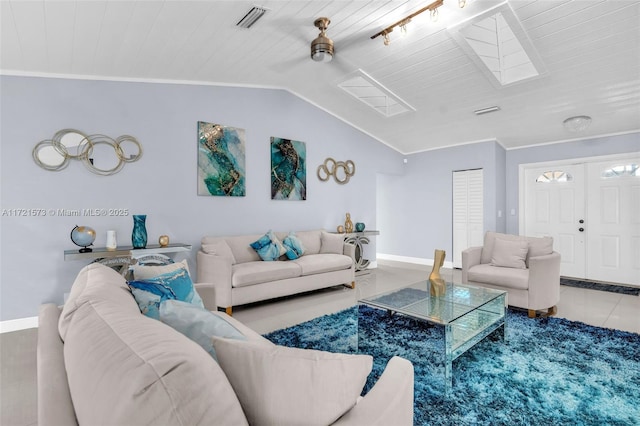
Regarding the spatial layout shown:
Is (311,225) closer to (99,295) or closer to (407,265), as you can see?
(407,265)

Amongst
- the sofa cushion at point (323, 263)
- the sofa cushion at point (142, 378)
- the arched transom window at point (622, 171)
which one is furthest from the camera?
the arched transom window at point (622, 171)

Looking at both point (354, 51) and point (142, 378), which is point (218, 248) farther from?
point (142, 378)

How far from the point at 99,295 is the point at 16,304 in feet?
10.8

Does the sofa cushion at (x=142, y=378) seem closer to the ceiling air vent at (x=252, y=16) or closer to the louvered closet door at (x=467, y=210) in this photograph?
the ceiling air vent at (x=252, y=16)

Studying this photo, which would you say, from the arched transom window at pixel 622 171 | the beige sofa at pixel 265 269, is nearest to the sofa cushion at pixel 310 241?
the beige sofa at pixel 265 269

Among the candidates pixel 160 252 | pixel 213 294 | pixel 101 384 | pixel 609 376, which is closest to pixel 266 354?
pixel 101 384

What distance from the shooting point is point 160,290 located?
1708 millimetres

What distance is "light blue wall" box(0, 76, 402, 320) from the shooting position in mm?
3385

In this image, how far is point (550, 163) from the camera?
5695mm

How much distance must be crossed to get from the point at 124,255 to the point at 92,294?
9.10ft

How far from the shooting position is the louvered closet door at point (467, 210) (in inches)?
242

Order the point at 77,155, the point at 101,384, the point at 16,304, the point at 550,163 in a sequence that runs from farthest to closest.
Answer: the point at 550,163, the point at 77,155, the point at 16,304, the point at 101,384

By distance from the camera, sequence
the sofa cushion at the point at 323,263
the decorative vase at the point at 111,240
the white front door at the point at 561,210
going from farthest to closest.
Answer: the white front door at the point at 561,210, the sofa cushion at the point at 323,263, the decorative vase at the point at 111,240

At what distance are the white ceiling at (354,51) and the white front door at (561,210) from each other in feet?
2.55
